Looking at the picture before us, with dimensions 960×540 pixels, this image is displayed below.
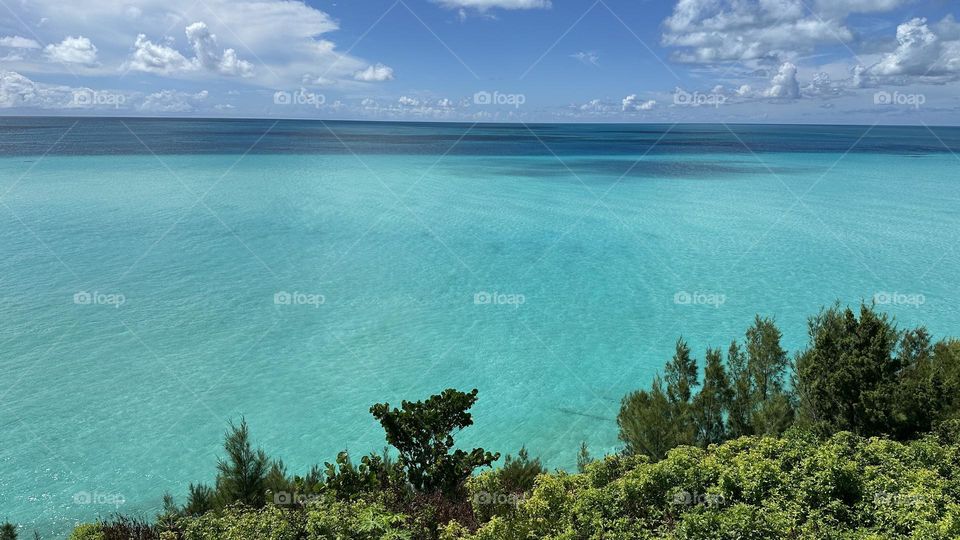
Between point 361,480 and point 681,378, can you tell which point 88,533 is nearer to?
point 361,480

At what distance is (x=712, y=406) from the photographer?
1134cm

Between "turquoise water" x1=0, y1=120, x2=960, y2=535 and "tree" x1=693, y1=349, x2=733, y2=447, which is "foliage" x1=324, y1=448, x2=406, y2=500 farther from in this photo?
"tree" x1=693, y1=349, x2=733, y2=447

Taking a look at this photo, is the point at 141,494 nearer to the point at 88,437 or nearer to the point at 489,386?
the point at 88,437

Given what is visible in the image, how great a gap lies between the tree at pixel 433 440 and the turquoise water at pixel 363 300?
3.81 meters

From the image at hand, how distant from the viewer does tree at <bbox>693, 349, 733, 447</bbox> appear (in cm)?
1132

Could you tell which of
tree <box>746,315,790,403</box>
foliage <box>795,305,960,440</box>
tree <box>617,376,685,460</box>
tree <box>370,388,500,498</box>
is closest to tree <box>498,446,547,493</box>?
tree <box>370,388,500,498</box>

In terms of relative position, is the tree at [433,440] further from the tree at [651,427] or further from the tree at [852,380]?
the tree at [852,380]

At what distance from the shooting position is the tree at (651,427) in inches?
432

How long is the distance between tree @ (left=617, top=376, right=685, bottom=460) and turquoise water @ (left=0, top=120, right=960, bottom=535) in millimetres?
2201

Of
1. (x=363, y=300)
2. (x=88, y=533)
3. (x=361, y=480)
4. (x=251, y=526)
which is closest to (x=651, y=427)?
(x=361, y=480)

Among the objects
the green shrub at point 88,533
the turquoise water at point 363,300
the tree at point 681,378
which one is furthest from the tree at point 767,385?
the green shrub at point 88,533

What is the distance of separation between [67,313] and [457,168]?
44.0m

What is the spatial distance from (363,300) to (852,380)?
16.2 meters

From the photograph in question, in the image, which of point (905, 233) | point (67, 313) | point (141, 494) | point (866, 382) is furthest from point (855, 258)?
point (67, 313)
